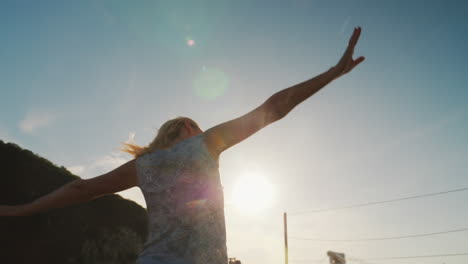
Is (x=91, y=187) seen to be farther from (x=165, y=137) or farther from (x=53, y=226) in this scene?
(x=53, y=226)

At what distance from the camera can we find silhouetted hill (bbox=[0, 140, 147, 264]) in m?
5.88

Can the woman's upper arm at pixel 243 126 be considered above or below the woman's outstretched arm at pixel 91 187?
above

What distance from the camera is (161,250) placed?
56.9 inches

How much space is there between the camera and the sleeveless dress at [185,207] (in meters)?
1.43

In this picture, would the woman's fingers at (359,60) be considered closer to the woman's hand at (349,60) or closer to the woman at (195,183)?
the woman's hand at (349,60)

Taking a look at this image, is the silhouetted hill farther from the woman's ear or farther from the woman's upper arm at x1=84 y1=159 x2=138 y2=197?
the woman's ear

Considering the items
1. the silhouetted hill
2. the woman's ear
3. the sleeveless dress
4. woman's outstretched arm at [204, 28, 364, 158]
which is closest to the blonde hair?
the woman's ear

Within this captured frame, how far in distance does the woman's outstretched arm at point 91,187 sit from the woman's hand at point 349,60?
4.34ft

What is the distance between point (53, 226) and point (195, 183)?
684 centimetres

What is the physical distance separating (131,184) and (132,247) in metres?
7.84

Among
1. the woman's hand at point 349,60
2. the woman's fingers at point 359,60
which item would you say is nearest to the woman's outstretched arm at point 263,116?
the woman's hand at point 349,60

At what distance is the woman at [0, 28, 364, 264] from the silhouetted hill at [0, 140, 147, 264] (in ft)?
18.8

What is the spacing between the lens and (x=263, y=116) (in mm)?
1456

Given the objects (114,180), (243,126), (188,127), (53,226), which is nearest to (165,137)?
(188,127)
